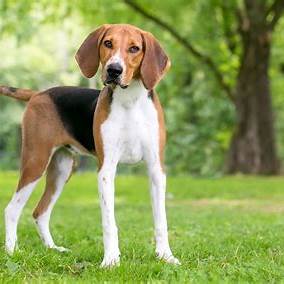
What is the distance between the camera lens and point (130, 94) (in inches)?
244

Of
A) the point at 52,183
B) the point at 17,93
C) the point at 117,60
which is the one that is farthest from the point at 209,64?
the point at 117,60

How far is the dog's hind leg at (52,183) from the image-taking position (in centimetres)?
749

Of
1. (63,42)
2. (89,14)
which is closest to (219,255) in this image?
(89,14)

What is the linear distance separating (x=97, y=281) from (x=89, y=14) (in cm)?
2184

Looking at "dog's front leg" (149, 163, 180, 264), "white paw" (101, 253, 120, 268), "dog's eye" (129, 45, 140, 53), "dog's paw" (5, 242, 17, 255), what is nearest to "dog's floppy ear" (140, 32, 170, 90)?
"dog's eye" (129, 45, 140, 53)

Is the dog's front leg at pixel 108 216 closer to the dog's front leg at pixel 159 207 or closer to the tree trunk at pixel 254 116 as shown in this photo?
the dog's front leg at pixel 159 207

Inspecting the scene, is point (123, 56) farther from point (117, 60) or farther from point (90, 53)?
point (90, 53)

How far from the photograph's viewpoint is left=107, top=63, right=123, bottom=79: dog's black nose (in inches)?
227

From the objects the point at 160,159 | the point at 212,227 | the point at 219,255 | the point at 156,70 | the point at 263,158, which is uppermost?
the point at 156,70

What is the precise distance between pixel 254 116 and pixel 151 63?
18.3 meters

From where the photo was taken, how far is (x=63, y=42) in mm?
47875

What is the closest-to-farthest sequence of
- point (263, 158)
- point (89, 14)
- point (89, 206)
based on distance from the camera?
1. point (89, 206)
2. point (263, 158)
3. point (89, 14)

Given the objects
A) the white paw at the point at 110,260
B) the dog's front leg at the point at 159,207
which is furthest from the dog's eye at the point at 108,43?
the white paw at the point at 110,260

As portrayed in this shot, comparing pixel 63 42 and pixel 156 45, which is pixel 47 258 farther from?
pixel 63 42
